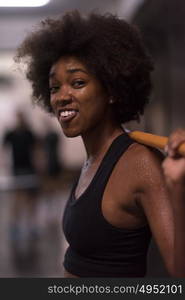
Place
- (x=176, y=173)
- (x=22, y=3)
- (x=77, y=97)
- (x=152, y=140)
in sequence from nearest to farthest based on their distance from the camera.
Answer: (x=176, y=173) → (x=152, y=140) → (x=77, y=97) → (x=22, y=3)

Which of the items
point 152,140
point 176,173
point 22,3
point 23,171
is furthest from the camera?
point 22,3

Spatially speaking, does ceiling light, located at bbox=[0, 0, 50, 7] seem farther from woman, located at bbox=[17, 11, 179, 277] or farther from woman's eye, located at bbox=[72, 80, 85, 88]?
woman's eye, located at bbox=[72, 80, 85, 88]

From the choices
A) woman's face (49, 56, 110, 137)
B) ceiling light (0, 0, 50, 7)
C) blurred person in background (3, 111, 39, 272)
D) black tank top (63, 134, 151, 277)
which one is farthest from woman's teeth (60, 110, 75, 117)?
ceiling light (0, 0, 50, 7)

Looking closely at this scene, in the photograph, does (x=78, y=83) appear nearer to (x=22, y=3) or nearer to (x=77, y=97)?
(x=77, y=97)

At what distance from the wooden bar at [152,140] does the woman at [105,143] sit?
0.06ft

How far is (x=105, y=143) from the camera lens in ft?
3.89

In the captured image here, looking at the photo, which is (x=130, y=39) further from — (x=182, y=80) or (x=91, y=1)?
(x=91, y=1)

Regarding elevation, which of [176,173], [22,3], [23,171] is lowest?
[23,171]

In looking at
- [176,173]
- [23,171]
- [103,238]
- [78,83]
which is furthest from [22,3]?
[176,173]

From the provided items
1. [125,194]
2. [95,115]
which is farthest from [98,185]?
[95,115]

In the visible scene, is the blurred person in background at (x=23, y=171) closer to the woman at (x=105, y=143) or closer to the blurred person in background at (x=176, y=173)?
the woman at (x=105, y=143)

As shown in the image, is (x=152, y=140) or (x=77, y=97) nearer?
(x=152, y=140)

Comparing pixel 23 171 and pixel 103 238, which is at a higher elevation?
pixel 103 238

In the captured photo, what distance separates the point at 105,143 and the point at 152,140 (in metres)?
0.26
